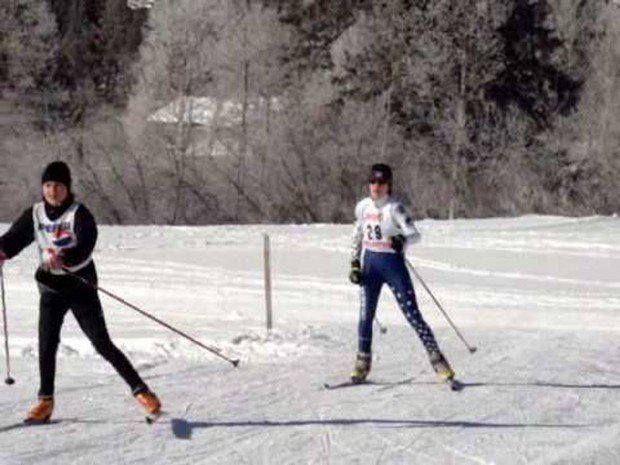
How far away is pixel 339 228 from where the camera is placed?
25953 mm

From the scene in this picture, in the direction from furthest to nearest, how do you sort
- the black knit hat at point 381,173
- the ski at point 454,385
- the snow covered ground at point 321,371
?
the ski at point 454,385, the black knit hat at point 381,173, the snow covered ground at point 321,371

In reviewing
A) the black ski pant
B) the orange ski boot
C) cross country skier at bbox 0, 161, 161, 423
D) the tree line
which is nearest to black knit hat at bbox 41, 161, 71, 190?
cross country skier at bbox 0, 161, 161, 423

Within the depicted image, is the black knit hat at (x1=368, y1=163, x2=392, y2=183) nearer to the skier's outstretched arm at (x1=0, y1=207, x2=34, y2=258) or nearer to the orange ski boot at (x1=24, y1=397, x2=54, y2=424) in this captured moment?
the skier's outstretched arm at (x1=0, y1=207, x2=34, y2=258)

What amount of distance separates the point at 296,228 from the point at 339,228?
1.01 m

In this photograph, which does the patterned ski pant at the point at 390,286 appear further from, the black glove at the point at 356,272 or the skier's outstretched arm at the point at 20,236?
the skier's outstretched arm at the point at 20,236

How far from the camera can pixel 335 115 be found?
133 feet

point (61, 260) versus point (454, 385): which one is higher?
point (61, 260)

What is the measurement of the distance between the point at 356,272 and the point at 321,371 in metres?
1.43

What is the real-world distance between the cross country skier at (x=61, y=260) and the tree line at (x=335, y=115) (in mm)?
31622

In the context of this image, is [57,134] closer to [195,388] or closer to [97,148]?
[97,148]

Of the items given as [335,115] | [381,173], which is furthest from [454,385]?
[335,115]

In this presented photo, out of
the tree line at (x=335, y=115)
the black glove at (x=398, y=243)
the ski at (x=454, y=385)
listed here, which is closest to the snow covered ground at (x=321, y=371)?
the ski at (x=454, y=385)

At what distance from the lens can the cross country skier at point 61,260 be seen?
283 inches

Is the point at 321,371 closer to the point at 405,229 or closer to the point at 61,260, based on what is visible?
the point at 405,229
